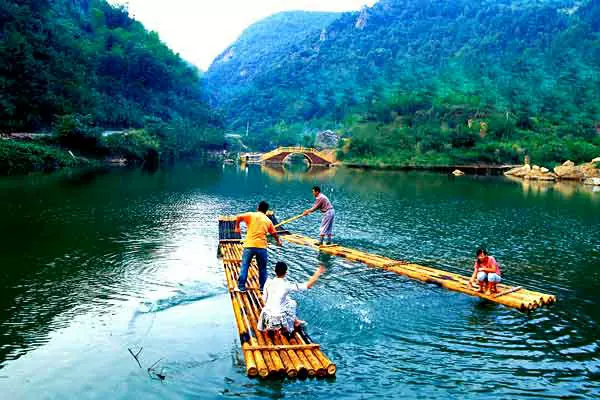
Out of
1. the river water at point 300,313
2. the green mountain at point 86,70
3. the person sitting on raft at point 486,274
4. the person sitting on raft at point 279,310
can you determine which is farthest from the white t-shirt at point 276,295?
the green mountain at point 86,70

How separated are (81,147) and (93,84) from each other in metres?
33.0

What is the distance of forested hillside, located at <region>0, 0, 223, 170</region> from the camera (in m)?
56.1

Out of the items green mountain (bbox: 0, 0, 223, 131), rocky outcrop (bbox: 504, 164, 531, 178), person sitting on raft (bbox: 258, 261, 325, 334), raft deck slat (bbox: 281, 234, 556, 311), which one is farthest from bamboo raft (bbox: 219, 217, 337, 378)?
rocky outcrop (bbox: 504, 164, 531, 178)

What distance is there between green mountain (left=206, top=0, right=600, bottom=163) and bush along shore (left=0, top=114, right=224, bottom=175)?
32.2 meters

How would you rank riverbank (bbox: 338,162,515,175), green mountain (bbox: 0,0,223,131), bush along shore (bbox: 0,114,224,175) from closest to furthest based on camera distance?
bush along shore (bbox: 0,114,224,175) → green mountain (bbox: 0,0,223,131) → riverbank (bbox: 338,162,515,175)

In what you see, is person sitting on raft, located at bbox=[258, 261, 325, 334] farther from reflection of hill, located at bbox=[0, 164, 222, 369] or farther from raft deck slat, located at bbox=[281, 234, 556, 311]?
raft deck slat, located at bbox=[281, 234, 556, 311]

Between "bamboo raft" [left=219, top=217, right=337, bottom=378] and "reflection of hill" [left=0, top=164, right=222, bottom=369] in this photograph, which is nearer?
"bamboo raft" [left=219, top=217, right=337, bottom=378]

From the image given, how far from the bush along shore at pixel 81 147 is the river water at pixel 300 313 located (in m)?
24.9

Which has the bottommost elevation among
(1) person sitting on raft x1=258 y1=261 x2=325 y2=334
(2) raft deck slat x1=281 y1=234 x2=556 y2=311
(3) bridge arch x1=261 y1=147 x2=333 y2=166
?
(2) raft deck slat x1=281 y1=234 x2=556 y2=311

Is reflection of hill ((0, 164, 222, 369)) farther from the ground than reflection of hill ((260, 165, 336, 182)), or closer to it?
closer to it

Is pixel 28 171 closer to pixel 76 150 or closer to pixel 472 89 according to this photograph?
pixel 76 150

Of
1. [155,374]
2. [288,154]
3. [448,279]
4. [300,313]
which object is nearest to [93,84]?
[288,154]

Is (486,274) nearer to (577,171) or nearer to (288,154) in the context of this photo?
(577,171)

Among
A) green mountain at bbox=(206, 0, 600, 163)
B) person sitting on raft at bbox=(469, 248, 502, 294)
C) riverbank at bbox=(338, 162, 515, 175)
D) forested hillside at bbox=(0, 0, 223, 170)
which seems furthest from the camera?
green mountain at bbox=(206, 0, 600, 163)
